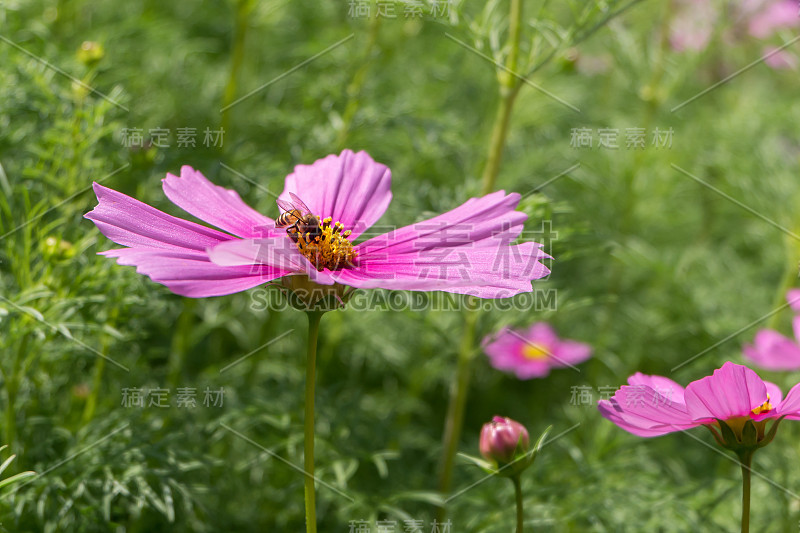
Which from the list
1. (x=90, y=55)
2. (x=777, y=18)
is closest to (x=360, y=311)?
(x=90, y=55)

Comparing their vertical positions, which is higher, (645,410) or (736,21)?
(736,21)

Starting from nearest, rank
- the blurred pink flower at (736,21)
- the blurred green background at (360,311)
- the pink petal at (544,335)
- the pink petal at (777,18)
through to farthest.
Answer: the blurred green background at (360,311)
the blurred pink flower at (736,21)
the pink petal at (544,335)
the pink petal at (777,18)

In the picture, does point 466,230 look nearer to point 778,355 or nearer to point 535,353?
point 778,355

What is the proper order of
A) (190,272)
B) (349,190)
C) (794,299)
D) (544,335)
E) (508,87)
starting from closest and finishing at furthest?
1. (190,272)
2. (349,190)
3. (508,87)
4. (794,299)
5. (544,335)

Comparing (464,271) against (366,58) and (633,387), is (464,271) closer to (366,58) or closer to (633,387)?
(633,387)

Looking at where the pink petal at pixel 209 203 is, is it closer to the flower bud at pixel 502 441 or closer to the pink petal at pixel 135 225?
the pink petal at pixel 135 225

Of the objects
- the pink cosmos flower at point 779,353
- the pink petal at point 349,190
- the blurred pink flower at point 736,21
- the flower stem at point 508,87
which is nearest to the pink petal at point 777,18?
the blurred pink flower at point 736,21
